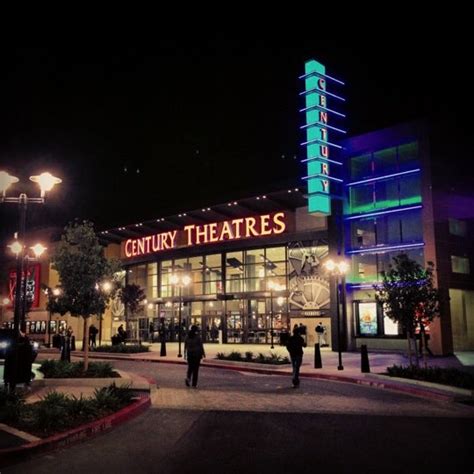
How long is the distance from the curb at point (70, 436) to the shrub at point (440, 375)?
324 inches

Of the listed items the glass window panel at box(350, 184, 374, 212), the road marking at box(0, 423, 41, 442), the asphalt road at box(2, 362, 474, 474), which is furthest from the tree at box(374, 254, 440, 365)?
the glass window panel at box(350, 184, 374, 212)

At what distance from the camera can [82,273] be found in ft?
63.2

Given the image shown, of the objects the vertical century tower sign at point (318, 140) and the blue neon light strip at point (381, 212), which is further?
the vertical century tower sign at point (318, 140)

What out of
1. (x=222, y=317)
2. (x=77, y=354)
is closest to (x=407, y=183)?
(x=222, y=317)

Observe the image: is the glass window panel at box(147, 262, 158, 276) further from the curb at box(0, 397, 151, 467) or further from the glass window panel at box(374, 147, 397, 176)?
the curb at box(0, 397, 151, 467)

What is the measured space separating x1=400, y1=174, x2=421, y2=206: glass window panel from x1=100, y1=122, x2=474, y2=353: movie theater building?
61 millimetres

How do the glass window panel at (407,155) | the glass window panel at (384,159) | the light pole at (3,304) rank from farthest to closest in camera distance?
the light pole at (3,304) → the glass window panel at (384,159) → the glass window panel at (407,155)

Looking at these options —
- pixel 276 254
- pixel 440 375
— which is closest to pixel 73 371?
pixel 440 375

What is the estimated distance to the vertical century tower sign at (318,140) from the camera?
3250 cm

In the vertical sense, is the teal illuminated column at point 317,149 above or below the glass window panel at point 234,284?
above

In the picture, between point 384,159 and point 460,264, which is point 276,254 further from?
point 460,264

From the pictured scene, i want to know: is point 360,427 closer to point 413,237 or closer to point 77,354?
point 413,237

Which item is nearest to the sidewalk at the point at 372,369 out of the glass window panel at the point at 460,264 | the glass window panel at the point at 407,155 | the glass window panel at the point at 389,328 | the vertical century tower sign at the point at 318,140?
the glass window panel at the point at 389,328

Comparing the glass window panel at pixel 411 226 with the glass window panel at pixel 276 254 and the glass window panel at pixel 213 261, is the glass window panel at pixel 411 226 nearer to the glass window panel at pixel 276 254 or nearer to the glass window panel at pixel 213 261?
the glass window panel at pixel 276 254
